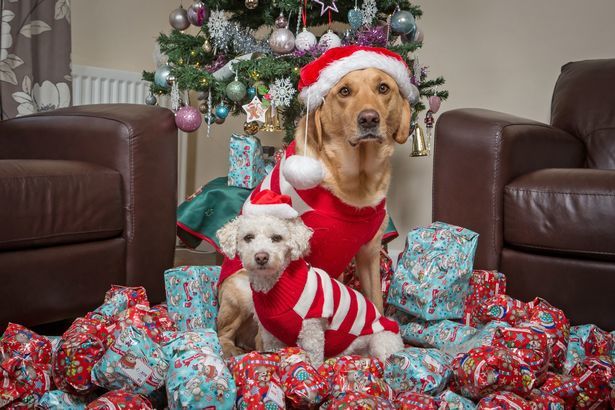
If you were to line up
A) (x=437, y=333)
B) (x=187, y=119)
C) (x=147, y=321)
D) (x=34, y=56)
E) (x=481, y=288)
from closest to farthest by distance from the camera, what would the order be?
1. (x=147, y=321)
2. (x=437, y=333)
3. (x=481, y=288)
4. (x=187, y=119)
5. (x=34, y=56)

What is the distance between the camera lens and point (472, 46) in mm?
3141

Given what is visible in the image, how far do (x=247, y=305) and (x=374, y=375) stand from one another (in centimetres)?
44

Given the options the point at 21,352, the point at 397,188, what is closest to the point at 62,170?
the point at 21,352

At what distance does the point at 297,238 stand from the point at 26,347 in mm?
670

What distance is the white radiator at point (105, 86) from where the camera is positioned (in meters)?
3.09

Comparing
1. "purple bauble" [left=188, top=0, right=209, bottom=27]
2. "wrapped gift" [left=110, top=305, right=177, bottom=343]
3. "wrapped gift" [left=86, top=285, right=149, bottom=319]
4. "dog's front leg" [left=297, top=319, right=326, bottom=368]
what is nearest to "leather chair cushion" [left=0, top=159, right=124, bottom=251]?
"wrapped gift" [left=86, top=285, right=149, bottom=319]

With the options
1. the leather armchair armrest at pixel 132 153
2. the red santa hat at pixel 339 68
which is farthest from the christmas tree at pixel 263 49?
the red santa hat at pixel 339 68

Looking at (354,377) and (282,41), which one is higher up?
(282,41)

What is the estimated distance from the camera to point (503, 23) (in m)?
3.05

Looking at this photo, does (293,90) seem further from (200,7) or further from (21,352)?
(21,352)

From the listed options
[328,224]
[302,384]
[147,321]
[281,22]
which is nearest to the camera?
[302,384]

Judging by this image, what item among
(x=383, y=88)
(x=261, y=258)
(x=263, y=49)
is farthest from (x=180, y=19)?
(x=261, y=258)

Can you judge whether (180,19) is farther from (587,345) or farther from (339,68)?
(587,345)

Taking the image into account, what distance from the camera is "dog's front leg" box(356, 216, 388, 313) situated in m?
1.78
